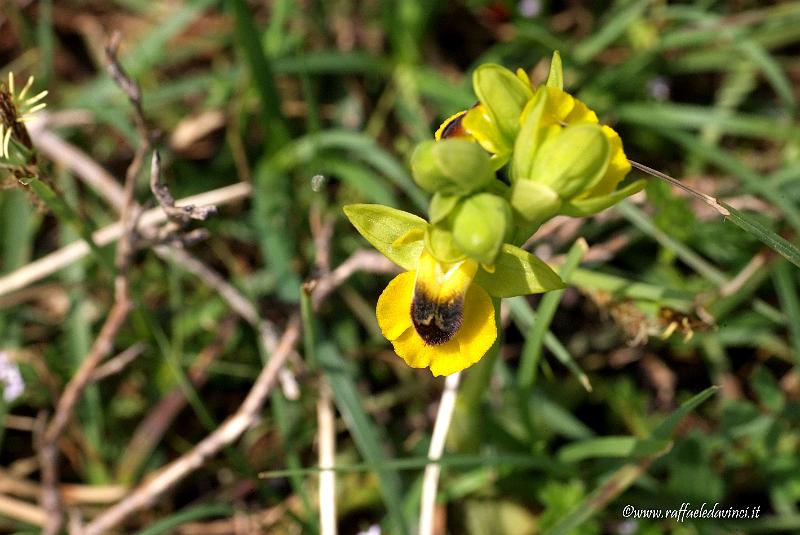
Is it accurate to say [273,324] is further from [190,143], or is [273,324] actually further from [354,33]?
[354,33]

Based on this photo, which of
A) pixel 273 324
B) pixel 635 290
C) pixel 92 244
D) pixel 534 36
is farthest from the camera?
pixel 534 36

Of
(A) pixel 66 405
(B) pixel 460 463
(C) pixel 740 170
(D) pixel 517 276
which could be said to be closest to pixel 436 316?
(D) pixel 517 276

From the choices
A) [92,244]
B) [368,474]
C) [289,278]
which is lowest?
[368,474]

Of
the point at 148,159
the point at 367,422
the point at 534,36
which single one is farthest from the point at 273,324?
the point at 534,36

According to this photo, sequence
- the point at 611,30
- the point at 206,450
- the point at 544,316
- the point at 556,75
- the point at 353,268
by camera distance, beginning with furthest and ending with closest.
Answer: the point at 611,30
the point at 353,268
the point at 206,450
the point at 544,316
the point at 556,75

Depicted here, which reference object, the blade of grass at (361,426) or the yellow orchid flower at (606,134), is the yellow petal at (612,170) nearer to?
the yellow orchid flower at (606,134)

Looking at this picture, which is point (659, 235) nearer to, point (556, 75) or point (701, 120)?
point (701, 120)

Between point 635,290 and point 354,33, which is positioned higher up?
point 354,33

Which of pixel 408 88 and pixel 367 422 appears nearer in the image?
pixel 367 422
